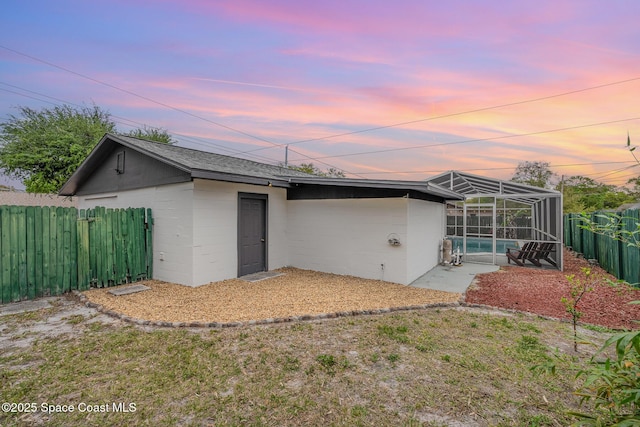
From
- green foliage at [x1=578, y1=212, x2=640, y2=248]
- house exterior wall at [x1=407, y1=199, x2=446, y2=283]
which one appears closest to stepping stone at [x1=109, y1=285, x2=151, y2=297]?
house exterior wall at [x1=407, y1=199, x2=446, y2=283]

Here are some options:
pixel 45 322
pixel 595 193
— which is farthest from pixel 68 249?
pixel 595 193

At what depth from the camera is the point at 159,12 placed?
8398 millimetres

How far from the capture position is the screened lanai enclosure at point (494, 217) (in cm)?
1034

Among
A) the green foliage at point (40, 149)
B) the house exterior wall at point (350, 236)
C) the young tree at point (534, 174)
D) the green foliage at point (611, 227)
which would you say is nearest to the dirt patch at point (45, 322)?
the house exterior wall at point (350, 236)

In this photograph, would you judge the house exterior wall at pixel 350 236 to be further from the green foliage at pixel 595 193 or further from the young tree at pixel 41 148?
the green foliage at pixel 595 193

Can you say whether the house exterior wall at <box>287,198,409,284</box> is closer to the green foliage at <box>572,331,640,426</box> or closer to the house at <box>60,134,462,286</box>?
the house at <box>60,134,462,286</box>

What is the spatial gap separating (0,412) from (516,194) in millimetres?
12430

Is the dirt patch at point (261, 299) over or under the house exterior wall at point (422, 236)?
under

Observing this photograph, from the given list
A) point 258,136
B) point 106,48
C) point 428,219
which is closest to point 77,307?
point 428,219

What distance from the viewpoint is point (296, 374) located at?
3.25 m

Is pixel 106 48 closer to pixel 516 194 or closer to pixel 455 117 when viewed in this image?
pixel 516 194

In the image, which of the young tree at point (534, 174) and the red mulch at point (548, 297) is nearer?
the red mulch at point (548, 297)

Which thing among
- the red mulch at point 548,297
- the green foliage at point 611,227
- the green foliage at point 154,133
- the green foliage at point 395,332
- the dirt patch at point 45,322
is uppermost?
the green foliage at point 154,133

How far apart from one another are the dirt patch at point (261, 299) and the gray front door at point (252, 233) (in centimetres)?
82
